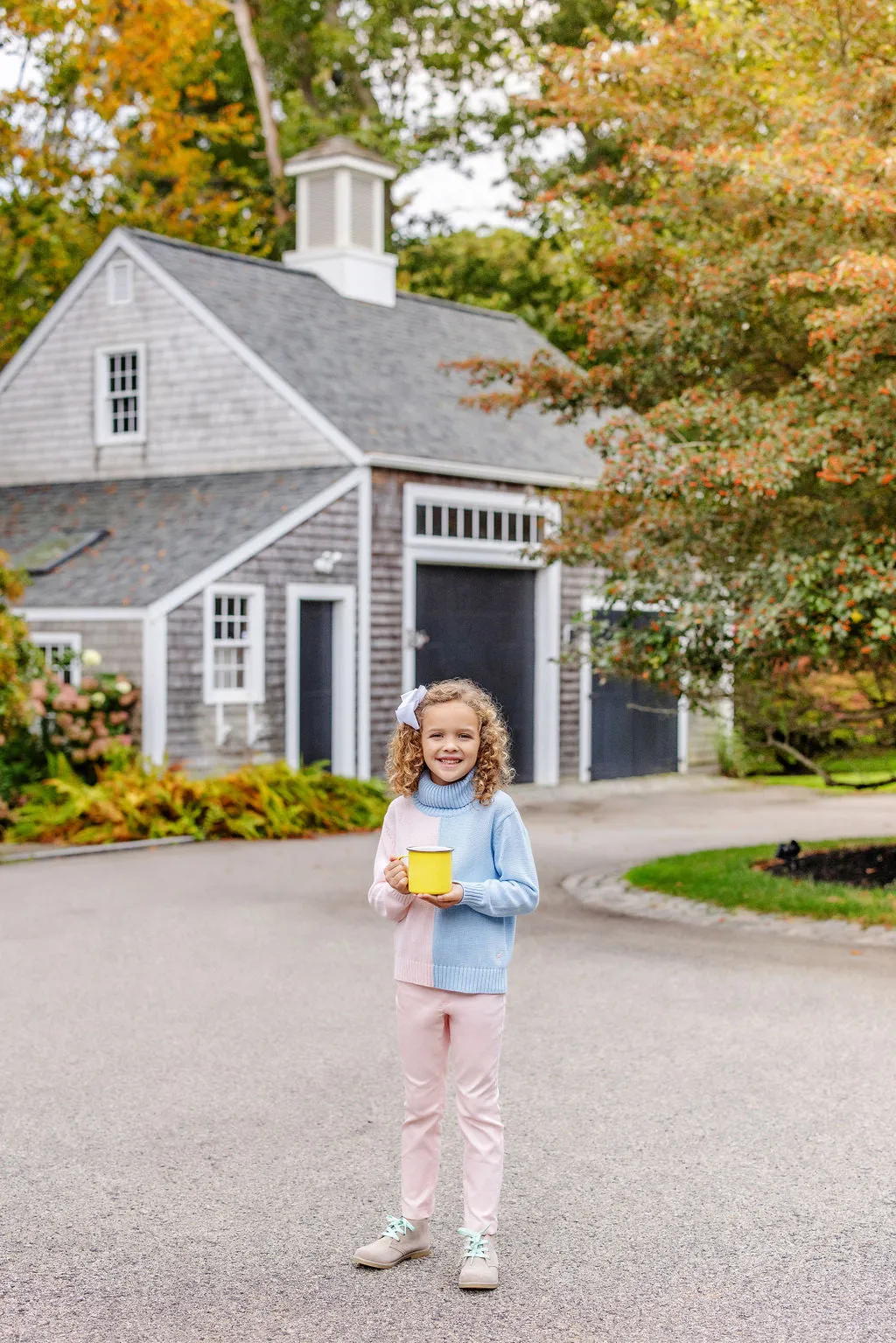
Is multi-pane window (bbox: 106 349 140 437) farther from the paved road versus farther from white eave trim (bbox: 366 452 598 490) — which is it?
the paved road

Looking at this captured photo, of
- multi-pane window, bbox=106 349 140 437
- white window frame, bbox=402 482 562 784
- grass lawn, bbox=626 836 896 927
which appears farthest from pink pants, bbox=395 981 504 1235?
multi-pane window, bbox=106 349 140 437

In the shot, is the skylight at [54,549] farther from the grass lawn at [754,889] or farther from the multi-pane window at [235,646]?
the grass lawn at [754,889]

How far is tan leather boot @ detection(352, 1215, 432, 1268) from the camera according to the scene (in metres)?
4.60

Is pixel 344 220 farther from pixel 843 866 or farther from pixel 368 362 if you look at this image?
pixel 843 866

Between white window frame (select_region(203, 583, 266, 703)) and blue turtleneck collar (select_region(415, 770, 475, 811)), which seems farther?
white window frame (select_region(203, 583, 266, 703))

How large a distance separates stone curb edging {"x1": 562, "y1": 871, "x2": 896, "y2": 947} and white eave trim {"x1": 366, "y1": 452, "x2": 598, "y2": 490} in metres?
7.03

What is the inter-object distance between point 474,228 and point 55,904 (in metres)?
27.2

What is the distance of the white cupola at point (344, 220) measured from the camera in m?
23.7

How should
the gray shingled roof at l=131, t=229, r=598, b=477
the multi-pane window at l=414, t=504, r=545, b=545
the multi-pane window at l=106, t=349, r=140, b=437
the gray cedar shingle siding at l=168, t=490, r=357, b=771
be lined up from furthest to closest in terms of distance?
the multi-pane window at l=106, t=349, r=140, b=437 → the gray shingled roof at l=131, t=229, r=598, b=477 → the multi-pane window at l=414, t=504, r=545, b=545 → the gray cedar shingle siding at l=168, t=490, r=357, b=771

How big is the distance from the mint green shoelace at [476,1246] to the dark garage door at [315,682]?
46.6 ft

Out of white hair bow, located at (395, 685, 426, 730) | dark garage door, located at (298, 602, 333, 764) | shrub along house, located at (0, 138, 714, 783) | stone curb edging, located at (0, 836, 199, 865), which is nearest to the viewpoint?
white hair bow, located at (395, 685, 426, 730)

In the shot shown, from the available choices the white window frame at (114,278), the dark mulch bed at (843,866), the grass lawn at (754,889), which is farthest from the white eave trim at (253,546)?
the dark mulch bed at (843,866)

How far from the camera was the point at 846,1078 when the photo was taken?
6.77 metres

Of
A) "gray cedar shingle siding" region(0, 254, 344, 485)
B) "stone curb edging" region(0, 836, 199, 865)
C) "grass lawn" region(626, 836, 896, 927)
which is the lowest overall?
"stone curb edging" region(0, 836, 199, 865)
